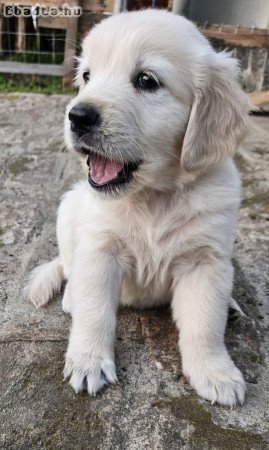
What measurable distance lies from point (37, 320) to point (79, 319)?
0.46 metres

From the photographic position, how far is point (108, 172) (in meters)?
2.39

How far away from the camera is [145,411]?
225cm

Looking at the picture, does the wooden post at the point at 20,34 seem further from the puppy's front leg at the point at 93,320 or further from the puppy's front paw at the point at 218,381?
the puppy's front paw at the point at 218,381

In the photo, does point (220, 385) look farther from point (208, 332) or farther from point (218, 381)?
point (208, 332)

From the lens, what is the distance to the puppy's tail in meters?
2.91

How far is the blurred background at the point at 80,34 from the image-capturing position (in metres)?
6.23

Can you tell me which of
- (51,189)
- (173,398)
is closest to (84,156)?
(173,398)

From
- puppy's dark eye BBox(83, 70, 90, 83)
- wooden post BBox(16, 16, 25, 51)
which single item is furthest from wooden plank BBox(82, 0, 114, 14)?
puppy's dark eye BBox(83, 70, 90, 83)

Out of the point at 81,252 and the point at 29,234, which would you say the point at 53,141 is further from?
the point at 81,252

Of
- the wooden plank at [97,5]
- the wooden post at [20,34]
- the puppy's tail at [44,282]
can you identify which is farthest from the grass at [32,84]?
the puppy's tail at [44,282]

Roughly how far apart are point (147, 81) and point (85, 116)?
1.09ft

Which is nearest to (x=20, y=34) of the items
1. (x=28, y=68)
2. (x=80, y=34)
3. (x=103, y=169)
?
(x=28, y=68)

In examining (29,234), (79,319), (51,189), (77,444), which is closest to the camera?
(77,444)

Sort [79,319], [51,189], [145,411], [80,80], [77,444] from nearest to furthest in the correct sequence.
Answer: [77,444], [145,411], [79,319], [80,80], [51,189]
